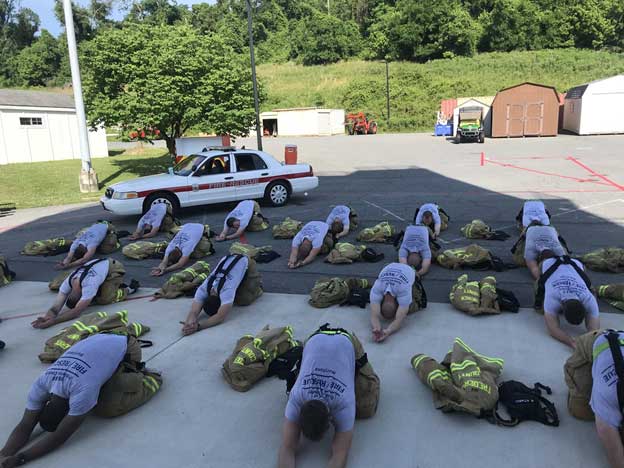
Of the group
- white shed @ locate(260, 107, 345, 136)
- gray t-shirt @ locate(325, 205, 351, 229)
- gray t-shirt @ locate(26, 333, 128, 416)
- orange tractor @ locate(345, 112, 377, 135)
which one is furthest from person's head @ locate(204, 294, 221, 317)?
orange tractor @ locate(345, 112, 377, 135)

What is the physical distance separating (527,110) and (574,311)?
36.8m

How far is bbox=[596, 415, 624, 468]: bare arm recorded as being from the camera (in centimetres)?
336

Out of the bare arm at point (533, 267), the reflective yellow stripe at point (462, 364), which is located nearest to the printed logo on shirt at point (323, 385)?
the reflective yellow stripe at point (462, 364)

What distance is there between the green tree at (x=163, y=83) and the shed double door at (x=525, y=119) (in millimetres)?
25508

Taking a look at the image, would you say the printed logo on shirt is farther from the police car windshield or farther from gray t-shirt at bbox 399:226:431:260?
the police car windshield

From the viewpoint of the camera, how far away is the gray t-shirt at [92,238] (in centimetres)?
901

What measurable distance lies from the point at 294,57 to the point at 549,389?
8894 centimetres

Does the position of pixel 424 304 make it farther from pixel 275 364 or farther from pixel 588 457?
pixel 588 457

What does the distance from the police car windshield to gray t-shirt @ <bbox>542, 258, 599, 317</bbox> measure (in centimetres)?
905

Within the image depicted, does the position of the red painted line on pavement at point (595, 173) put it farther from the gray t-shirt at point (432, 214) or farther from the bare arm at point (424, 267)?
the bare arm at point (424, 267)

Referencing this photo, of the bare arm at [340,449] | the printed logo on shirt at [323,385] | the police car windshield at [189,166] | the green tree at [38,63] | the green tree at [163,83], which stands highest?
the green tree at [38,63]

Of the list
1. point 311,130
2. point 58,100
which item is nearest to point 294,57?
point 311,130

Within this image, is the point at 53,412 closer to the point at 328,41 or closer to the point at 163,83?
the point at 163,83

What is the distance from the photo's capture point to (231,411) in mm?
4406
